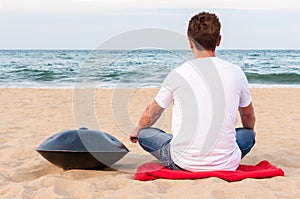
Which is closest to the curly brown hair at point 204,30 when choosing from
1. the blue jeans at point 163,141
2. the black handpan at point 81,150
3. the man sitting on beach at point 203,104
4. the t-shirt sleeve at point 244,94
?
the man sitting on beach at point 203,104

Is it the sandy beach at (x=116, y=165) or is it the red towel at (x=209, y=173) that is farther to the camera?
the red towel at (x=209, y=173)

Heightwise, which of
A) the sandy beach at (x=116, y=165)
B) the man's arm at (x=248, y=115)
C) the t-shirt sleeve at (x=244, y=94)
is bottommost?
the sandy beach at (x=116, y=165)

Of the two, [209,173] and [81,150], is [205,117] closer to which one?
[209,173]

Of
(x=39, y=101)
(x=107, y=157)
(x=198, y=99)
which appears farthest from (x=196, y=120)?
(x=39, y=101)

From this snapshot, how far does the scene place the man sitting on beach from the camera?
145 inches

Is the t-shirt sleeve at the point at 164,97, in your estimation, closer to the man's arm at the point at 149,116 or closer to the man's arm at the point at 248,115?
the man's arm at the point at 149,116

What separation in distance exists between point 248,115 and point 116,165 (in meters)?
1.51

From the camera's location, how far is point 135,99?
12.5m

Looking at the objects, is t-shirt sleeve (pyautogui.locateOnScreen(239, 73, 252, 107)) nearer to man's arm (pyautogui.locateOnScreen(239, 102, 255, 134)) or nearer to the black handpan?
man's arm (pyautogui.locateOnScreen(239, 102, 255, 134))

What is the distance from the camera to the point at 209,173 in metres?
3.93

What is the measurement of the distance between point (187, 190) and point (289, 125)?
471 centimetres

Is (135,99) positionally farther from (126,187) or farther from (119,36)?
(126,187)

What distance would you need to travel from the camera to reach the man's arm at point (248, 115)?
13.5 ft

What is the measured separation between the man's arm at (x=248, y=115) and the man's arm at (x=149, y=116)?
0.75 metres
